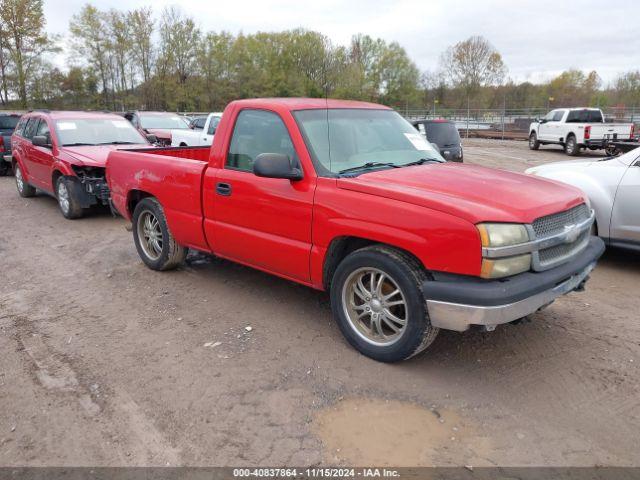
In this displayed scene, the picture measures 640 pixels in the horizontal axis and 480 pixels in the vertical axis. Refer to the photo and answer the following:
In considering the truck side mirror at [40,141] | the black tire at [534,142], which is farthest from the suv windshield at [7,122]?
the black tire at [534,142]

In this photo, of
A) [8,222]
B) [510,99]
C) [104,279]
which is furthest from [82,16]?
[104,279]

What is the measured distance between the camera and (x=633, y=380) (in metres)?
3.58

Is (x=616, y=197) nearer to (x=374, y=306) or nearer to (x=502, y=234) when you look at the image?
(x=502, y=234)

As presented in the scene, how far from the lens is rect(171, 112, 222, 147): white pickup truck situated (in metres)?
14.0

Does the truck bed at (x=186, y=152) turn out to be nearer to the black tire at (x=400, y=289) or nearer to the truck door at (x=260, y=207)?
the truck door at (x=260, y=207)

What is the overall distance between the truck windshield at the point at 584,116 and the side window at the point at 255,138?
2093 centimetres

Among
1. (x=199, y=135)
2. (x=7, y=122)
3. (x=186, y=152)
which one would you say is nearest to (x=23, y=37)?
(x=7, y=122)

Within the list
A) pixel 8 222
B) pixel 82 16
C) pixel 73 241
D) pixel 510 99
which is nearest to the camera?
pixel 73 241

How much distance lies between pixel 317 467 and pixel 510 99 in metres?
59.0

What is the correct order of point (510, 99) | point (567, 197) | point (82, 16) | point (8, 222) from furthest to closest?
1. point (510, 99)
2. point (82, 16)
3. point (8, 222)
4. point (567, 197)

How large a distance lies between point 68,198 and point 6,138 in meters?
8.32

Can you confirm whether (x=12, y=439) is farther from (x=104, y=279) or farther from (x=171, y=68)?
(x=171, y=68)

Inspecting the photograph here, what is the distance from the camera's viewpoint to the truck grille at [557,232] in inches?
136

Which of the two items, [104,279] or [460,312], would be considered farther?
[104,279]
